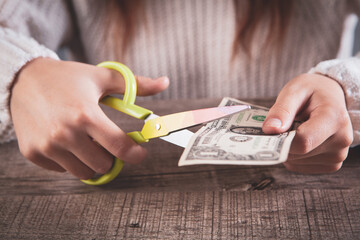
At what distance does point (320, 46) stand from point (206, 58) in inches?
14.0

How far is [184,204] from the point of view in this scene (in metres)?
0.49

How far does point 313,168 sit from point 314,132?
4.5 inches

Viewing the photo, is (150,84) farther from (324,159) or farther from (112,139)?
(324,159)

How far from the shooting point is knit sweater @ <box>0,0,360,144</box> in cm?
91

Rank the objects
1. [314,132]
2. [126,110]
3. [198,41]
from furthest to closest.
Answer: [198,41], [126,110], [314,132]

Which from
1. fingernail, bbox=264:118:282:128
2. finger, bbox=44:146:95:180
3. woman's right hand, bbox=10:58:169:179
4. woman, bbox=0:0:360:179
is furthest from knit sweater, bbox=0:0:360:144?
fingernail, bbox=264:118:282:128

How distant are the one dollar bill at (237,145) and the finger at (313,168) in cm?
10

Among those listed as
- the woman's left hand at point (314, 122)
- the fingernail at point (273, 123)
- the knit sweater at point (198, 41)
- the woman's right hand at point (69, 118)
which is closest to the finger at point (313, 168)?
the woman's left hand at point (314, 122)

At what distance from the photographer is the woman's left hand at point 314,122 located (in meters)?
0.44

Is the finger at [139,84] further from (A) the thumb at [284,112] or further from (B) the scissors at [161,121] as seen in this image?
(A) the thumb at [284,112]

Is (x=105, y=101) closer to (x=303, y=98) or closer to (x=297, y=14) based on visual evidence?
(x=303, y=98)

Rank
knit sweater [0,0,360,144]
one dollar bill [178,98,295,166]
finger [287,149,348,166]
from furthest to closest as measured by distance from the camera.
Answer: knit sweater [0,0,360,144] → finger [287,149,348,166] → one dollar bill [178,98,295,166]

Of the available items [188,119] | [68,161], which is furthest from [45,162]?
[188,119]

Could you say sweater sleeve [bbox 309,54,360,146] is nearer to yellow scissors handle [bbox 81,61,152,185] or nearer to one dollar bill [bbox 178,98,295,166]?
one dollar bill [bbox 178,98,295,166]
